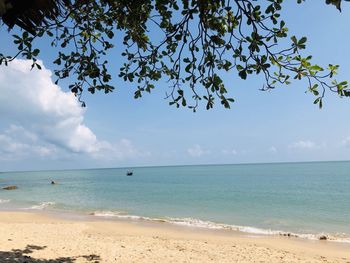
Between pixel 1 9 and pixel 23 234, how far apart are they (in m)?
14.4

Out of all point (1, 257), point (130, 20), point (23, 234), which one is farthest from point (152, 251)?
point (130, 20)

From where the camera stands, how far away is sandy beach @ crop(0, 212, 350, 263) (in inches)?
431

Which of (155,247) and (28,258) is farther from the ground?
(28,258)

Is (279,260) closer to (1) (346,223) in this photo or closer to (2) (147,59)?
(2) (147,59)

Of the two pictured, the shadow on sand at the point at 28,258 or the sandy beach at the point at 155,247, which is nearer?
the shadow on sand at the point at 28,258

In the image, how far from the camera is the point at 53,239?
1419 cm

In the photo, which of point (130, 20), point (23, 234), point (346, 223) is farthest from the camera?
point (346, 223)

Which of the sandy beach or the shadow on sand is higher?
the shadow on sand

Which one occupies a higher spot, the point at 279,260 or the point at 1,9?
the point at 1,9

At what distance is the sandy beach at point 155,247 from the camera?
35.9ft

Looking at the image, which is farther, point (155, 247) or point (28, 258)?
point (155, 247)

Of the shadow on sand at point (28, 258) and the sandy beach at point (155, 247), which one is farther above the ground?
the shadow on sand at point (28, 258)

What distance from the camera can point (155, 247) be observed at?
13.4 meters

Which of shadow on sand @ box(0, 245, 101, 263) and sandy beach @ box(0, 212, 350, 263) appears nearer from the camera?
Result: shadow on sand @ box(0, 245, 101, 263)
